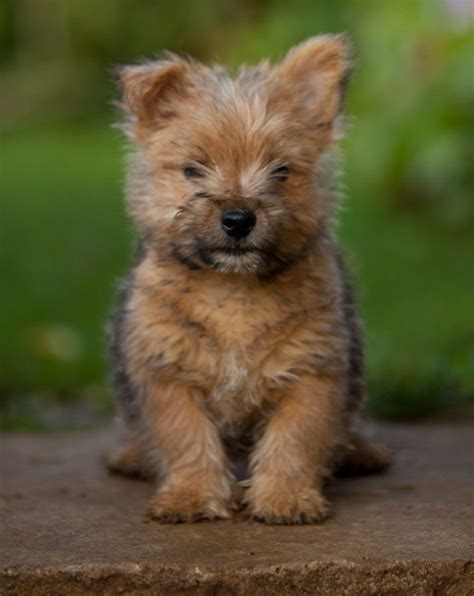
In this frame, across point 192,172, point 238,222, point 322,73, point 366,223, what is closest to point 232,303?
point 238,222

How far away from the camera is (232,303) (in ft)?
17.5

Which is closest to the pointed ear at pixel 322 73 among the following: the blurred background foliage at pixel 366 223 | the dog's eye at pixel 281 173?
the blurred background foliage at pixel 366 223

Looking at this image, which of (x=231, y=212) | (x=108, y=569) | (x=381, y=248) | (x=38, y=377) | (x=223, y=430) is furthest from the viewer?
(x=381, y=248)

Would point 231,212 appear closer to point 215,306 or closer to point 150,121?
point 215,306

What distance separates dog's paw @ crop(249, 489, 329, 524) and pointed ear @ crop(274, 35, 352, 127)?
1.60 meters

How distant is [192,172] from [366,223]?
9.53 metres

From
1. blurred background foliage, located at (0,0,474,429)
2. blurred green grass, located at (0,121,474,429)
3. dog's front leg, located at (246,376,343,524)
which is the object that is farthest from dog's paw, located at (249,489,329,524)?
blurred green grass, located at (0,121,474,429)

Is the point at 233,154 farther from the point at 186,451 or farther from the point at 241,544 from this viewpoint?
the point at 241,544

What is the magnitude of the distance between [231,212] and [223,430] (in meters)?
0.92

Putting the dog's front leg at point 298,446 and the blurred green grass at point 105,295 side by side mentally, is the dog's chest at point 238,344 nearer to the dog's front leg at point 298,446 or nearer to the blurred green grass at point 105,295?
the dog's front leg at point 298,446

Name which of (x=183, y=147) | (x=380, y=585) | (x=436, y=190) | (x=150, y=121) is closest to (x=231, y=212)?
(x=183, y=147)

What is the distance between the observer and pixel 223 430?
541 cm

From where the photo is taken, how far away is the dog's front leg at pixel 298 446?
5.16 metres

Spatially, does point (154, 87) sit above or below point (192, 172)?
above
